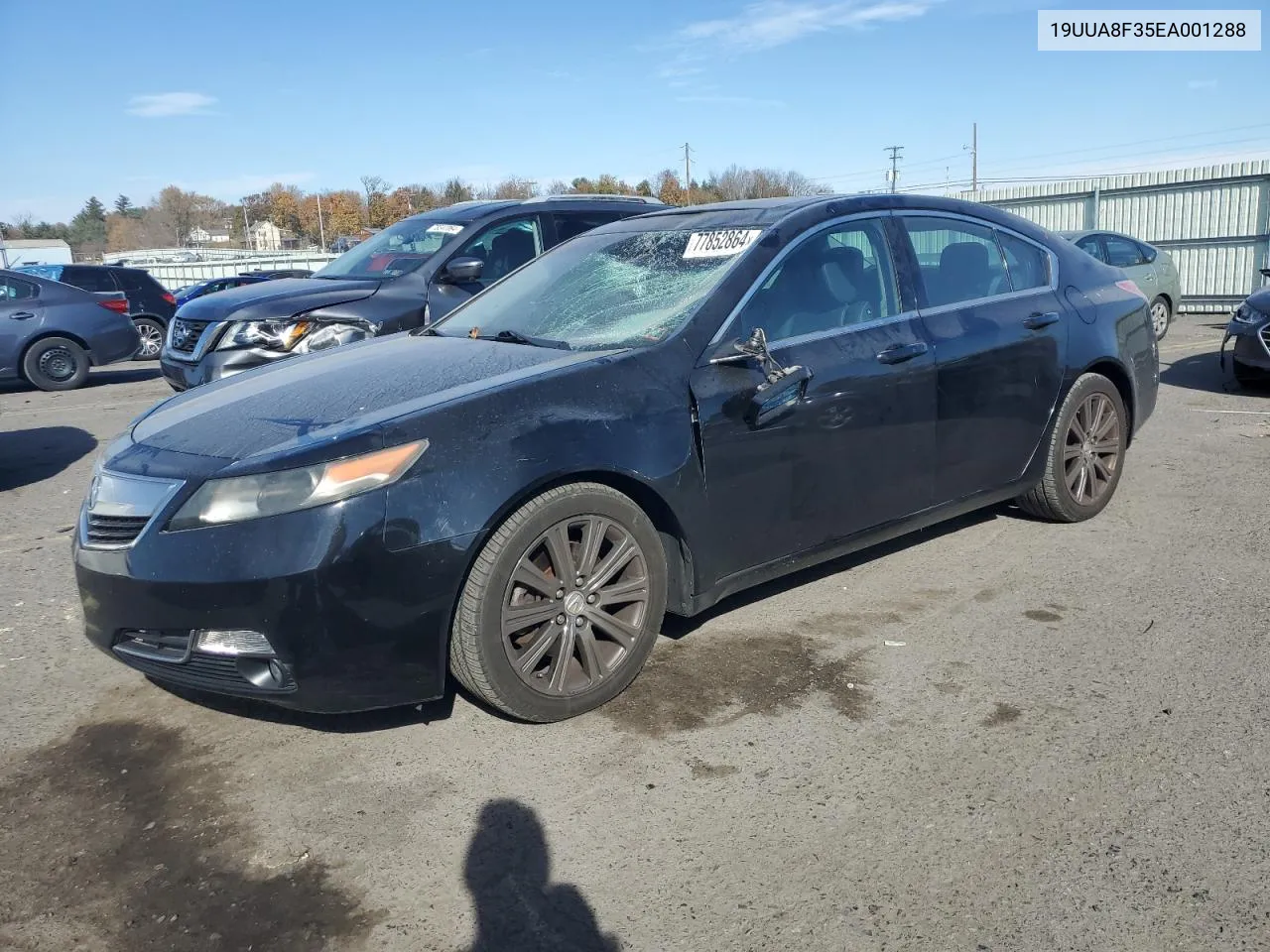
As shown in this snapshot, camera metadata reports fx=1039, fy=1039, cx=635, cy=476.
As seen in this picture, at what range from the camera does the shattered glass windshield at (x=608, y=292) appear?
391cm

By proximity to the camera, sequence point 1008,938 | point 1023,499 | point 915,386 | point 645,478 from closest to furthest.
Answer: point 1008,938 → point 645,478 → point 915,386 → point 1023,499

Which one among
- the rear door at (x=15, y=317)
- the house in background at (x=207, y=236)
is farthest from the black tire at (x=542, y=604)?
the house in background at (x=207, y=236)

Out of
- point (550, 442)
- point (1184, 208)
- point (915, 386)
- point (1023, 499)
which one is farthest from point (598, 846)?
point (1184, 208)

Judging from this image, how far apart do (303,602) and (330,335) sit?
15.4 feet

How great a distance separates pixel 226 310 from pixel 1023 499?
559 cm

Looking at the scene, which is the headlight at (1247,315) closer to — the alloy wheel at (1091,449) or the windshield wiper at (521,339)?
the alloy wheel at (1091,449)

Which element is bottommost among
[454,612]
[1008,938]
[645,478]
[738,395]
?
[1008,938]

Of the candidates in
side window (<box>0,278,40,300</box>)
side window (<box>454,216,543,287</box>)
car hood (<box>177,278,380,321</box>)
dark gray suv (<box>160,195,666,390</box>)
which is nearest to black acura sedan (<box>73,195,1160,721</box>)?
dark gray suv (<box>160,195,666,390</box>)

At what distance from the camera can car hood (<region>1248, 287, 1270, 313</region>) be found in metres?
9.13

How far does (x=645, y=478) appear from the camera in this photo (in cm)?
346

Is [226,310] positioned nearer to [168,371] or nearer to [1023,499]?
[168,371]

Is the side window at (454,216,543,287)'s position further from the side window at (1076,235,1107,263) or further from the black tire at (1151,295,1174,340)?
the black tire at (1151,295,1174,340)

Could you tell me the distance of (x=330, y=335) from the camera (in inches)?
286

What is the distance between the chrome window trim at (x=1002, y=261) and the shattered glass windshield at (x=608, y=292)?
93 cm
